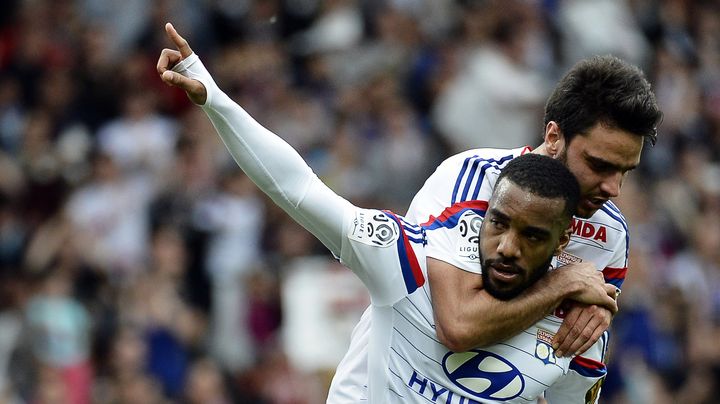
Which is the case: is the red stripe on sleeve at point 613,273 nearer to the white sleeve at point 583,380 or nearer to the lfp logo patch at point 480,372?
the white sleeve at point 583,380

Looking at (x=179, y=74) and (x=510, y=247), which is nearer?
(x=179, y=74)

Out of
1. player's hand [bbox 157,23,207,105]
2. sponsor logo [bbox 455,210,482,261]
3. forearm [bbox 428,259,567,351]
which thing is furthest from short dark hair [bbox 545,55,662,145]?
player's hand [bbox 157,23,207,105]

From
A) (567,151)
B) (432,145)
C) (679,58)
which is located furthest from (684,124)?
(567,151)

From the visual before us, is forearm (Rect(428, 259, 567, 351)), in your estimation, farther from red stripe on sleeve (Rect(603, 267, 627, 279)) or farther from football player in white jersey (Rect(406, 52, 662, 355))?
red stripe on sleeve (Rect(603, 267, 627, 279))

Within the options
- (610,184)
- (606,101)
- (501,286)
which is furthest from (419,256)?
(606,101)

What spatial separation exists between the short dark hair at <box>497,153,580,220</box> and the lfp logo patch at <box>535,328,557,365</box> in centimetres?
46

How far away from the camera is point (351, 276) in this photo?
36.6ft

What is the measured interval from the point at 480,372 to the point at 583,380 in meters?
0.52

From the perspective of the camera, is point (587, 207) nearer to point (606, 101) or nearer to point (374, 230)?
point (606, 101)

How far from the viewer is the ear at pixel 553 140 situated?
5.25 metres

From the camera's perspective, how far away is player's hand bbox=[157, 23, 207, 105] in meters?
4.66

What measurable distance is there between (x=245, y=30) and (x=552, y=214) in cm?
1004

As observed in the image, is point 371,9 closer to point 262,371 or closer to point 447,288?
point 262,371

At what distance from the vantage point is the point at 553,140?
5277 millimetres
